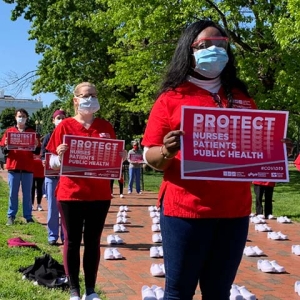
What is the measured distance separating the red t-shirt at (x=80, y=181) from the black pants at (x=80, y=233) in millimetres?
69

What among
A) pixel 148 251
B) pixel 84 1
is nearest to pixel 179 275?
pixel 148 251

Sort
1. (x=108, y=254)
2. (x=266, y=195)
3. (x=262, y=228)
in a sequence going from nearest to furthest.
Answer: (x=108, y=254) < (x=262, y=228) < (x=266, y=195)

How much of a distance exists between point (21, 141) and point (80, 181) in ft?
15.7

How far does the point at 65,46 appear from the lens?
98.5ft

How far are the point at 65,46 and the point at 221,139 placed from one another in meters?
28.1

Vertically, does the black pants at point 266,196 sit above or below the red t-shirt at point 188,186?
below

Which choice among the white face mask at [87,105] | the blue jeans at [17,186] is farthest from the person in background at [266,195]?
the white face mask at [87,105]

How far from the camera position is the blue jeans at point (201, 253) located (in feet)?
9.13

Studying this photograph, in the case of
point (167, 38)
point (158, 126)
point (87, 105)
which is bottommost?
point (158, 126)

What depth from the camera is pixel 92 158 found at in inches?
219

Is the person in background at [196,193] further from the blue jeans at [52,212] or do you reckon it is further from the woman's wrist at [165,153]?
the blue jeans at [52,212]

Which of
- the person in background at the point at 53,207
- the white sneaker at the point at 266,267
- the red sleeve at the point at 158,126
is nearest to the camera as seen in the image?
the red sleeve at the point at 158,126

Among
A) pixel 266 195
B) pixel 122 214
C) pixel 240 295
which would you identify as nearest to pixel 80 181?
pixel 240 295

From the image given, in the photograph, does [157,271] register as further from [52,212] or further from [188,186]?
[188,186]
